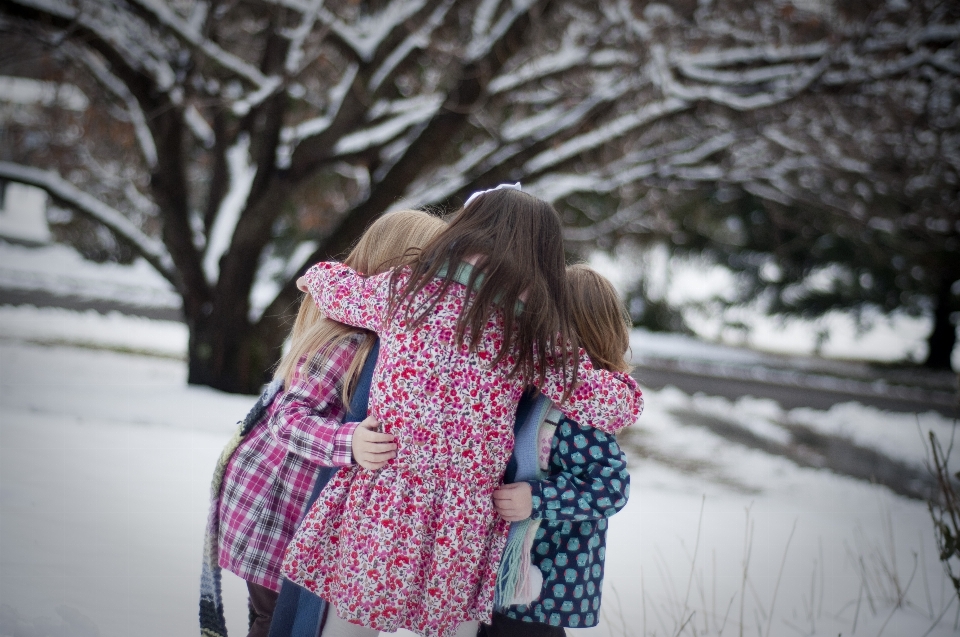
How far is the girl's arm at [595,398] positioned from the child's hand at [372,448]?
1.26ft

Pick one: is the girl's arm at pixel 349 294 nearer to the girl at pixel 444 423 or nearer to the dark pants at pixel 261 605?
the girl at pixel 444 423

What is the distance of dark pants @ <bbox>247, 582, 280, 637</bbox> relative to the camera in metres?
1.95

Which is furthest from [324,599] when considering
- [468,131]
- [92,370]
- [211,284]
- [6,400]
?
[468,131]

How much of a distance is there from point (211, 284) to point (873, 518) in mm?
5410

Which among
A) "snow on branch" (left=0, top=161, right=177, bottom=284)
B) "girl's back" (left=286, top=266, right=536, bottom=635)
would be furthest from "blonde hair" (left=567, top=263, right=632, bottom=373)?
"snow on branch" (left=0, top=161, right=177, bottom=284)

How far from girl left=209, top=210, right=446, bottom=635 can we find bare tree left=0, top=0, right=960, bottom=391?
12.3 feet

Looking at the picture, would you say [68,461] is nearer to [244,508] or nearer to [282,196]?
[244,508]

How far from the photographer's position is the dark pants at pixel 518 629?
5.98 ft

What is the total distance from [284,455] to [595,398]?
825 millimetres

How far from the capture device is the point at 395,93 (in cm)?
696

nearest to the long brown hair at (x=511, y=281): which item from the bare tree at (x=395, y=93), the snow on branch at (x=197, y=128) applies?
the bare tree at (x=395, y=93)

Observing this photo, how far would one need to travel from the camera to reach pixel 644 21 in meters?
6.23

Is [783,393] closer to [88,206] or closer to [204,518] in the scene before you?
[88,206]

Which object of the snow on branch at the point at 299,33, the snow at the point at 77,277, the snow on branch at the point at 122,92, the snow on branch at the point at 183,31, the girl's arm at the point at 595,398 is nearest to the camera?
the girl's arm at the point at 595,398
